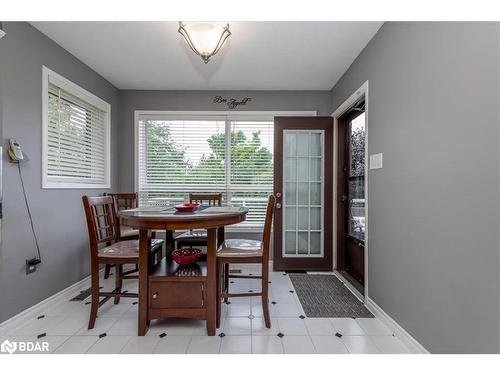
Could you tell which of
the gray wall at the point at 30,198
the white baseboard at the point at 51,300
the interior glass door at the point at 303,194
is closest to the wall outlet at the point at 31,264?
the gray wall at the point at 30,198

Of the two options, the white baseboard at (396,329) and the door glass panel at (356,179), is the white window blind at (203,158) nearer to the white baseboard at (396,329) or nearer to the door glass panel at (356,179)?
the door glass panel at (356,179)

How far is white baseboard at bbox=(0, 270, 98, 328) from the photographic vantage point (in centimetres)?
200

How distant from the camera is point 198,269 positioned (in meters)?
2.02

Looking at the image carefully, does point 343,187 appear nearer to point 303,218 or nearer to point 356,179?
point 356,179

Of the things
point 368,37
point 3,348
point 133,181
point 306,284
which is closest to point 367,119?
point 368,37

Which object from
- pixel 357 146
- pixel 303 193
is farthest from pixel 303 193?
pixel 357 146

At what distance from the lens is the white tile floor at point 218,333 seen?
1.75 metres

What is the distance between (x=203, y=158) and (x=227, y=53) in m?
1.49

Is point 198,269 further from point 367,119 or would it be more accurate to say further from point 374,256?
point 367,119

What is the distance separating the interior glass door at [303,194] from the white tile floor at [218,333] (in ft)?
3.95

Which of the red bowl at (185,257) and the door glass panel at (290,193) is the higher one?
the door glass panel at (290,193)

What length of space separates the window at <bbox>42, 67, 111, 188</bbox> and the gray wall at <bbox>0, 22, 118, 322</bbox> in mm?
89

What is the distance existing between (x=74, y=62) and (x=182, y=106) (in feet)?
4.28

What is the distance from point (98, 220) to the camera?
2213 mm
